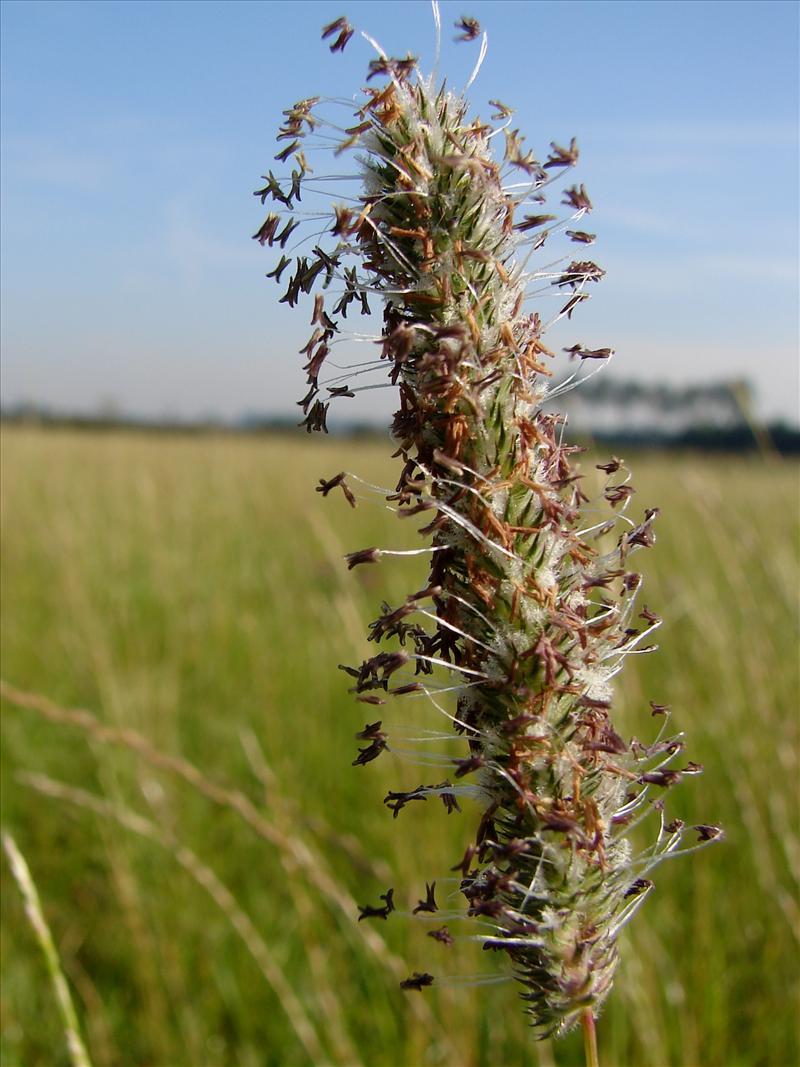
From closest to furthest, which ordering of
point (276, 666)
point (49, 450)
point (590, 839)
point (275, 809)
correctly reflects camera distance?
point (590, 839), point (275, 809), point (276, 666), point (49, 450)

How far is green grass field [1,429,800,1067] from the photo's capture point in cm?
269

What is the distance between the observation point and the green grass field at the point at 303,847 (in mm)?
2689

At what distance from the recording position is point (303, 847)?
2.56 metres

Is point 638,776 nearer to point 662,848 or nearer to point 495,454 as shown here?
point 662,848

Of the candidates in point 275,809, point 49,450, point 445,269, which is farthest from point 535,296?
point 49,450

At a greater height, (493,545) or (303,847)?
(493,545)

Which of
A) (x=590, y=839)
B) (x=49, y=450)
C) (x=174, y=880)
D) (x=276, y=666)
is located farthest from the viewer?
(x=49, y=450)

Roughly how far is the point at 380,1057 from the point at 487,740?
2122 mm

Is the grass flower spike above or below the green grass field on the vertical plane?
above

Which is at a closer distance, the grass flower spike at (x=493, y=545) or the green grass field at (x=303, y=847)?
the grass flower spike at (x=493, y=545)

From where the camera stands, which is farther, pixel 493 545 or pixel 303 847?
pixel 303 847

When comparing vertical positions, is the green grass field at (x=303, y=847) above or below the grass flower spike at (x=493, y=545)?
below

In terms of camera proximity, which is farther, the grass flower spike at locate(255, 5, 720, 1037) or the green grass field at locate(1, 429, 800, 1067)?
the green grass field at locate(1, 429, 800, 1067)

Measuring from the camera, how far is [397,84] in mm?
1047
